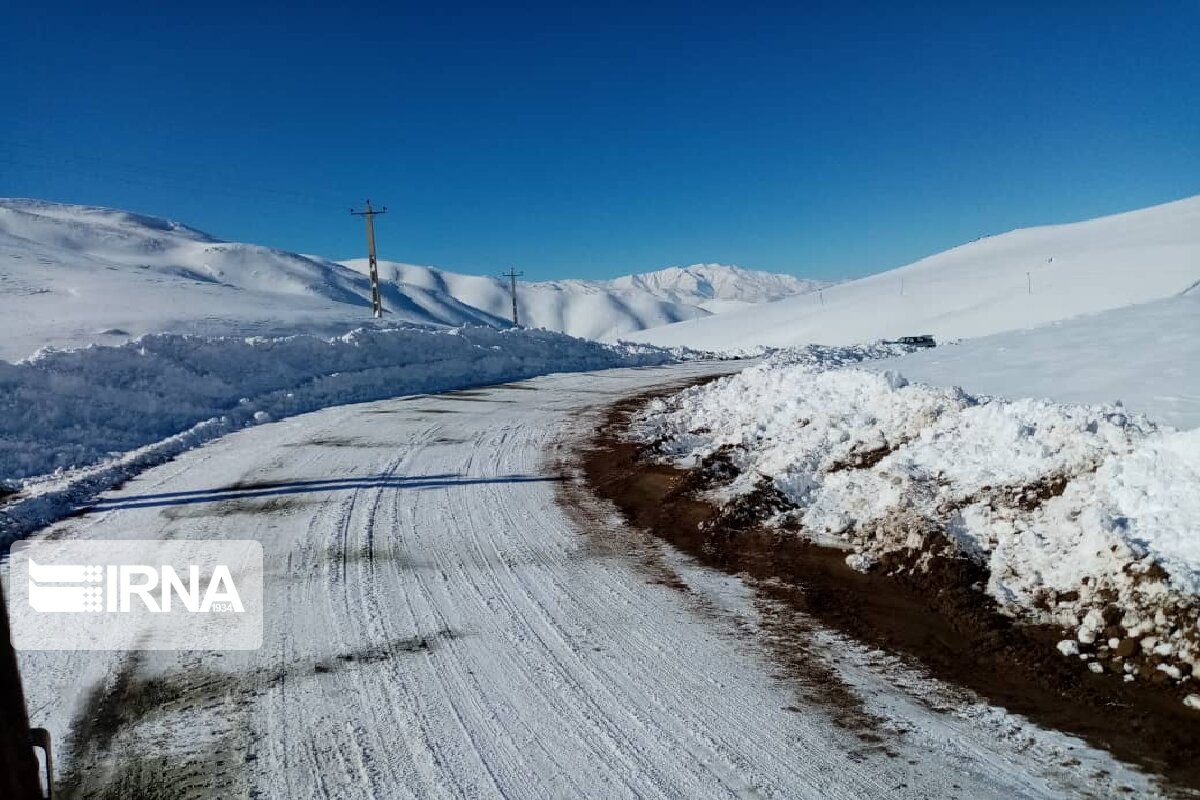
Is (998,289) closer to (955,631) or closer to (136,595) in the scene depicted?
(955,631)

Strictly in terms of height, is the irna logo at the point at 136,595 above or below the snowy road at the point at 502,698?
above

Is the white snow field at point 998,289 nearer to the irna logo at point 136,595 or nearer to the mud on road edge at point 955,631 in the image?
the mud on road edge at point 955,631

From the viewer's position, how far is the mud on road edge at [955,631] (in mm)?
3775

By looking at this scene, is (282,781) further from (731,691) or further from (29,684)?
(731,691)

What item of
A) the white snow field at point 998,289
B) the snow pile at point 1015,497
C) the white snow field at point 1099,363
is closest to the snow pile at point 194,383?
the snow pile at point 1015,497

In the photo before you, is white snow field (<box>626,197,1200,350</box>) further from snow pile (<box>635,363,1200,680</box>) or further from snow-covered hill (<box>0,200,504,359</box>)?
snow-covered hill (<box>0,200,504,359</box>)

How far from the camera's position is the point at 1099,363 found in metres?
10.5

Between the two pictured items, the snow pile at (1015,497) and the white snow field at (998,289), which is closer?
the snow pile at (1015,497)

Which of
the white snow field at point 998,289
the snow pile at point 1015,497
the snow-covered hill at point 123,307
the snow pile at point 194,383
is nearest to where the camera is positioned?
the snow pile at point 1015,497

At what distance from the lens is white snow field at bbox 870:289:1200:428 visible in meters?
8.15

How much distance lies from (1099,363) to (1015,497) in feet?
19.9

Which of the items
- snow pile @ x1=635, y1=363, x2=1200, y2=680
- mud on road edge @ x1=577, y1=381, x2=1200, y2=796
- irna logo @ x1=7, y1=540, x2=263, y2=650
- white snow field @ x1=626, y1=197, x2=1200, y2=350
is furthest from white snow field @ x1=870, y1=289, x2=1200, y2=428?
white snow field @ x1=626, y1=197, x2=1200, y2=350

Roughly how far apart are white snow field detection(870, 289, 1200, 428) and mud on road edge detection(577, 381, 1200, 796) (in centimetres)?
327

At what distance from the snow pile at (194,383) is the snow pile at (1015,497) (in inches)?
349
